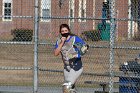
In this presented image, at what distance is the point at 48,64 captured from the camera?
19.2 metres

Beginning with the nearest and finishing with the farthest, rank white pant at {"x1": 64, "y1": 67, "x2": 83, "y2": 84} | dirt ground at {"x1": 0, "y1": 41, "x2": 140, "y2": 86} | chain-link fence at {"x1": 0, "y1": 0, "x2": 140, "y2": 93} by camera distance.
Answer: white pant at {"x1": 64, "y1": 67, "x2": 83, "y2": 84}
chain-link fence at {"x1": 0, "y1": 0, "x2": 140, "y2": 93}
dirt ground at {"x1": 0, "y1": 41, "x2": 140, "y2": 86}

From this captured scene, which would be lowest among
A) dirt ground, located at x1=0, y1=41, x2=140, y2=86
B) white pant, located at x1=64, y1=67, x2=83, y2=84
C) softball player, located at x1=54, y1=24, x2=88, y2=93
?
dirt ground, located at x1=0, y1=41, x2=140, y2=86

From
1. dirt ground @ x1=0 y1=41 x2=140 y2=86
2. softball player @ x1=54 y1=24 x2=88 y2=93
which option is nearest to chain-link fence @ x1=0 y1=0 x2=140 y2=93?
dirt ground @ x1=0 y1=41 x2=140 y2=86

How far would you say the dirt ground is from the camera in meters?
15.6

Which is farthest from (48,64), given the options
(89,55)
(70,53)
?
(70,53)

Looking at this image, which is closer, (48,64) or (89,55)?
(89,55)

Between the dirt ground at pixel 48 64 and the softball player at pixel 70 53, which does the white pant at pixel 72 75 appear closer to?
the softball player at pixel 70 53

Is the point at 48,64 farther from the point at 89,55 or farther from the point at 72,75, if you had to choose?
the point at 72,75

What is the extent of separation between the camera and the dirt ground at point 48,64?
15.6 m

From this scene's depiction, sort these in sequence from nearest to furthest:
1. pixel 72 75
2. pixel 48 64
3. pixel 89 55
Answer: pixel 72 75
pixel 89 55
pixel 48 64

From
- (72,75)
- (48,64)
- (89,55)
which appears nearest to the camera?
(72,75)

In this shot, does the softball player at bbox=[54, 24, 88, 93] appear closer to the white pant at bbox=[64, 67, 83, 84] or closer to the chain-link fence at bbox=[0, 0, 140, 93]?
the white pant at bbox=[64, 67, 83, 84]

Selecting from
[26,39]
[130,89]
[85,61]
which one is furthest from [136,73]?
[85,61]

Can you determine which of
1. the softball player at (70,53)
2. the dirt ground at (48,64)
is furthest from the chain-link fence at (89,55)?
the softball player at (70,53)
